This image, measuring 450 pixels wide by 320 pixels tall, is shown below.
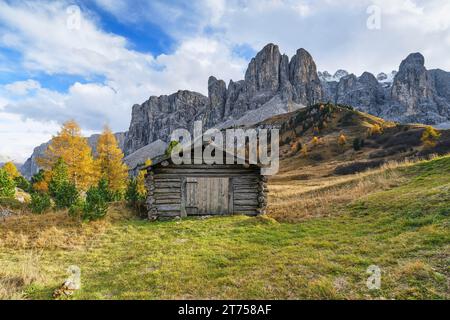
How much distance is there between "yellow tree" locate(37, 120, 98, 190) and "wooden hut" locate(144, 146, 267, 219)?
14585 millimetres

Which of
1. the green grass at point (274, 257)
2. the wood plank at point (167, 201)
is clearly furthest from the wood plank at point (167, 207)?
the green grass at point (274, 257)

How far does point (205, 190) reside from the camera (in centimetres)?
1619

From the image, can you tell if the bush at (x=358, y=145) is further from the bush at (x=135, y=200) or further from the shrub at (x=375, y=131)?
the bush at (x=135, y=200)

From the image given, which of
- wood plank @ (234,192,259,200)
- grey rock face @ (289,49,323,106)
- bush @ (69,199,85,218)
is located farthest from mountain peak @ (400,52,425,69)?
bush @ (69,199,85,218)

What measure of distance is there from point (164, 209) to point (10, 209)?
1053 centimetres

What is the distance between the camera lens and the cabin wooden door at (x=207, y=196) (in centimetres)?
1603

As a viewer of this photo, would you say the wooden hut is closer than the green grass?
No

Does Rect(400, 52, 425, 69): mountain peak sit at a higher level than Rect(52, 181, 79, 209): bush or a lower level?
higher

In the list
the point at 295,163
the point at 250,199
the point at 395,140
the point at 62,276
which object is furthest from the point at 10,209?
the point at 395,140

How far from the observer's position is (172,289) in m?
6.41

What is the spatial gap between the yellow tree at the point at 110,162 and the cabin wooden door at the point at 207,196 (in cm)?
1567

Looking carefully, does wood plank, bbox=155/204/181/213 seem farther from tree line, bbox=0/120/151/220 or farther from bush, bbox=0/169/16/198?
bush, bbox=0/169/16/198

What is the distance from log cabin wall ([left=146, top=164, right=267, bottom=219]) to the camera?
622 inches
